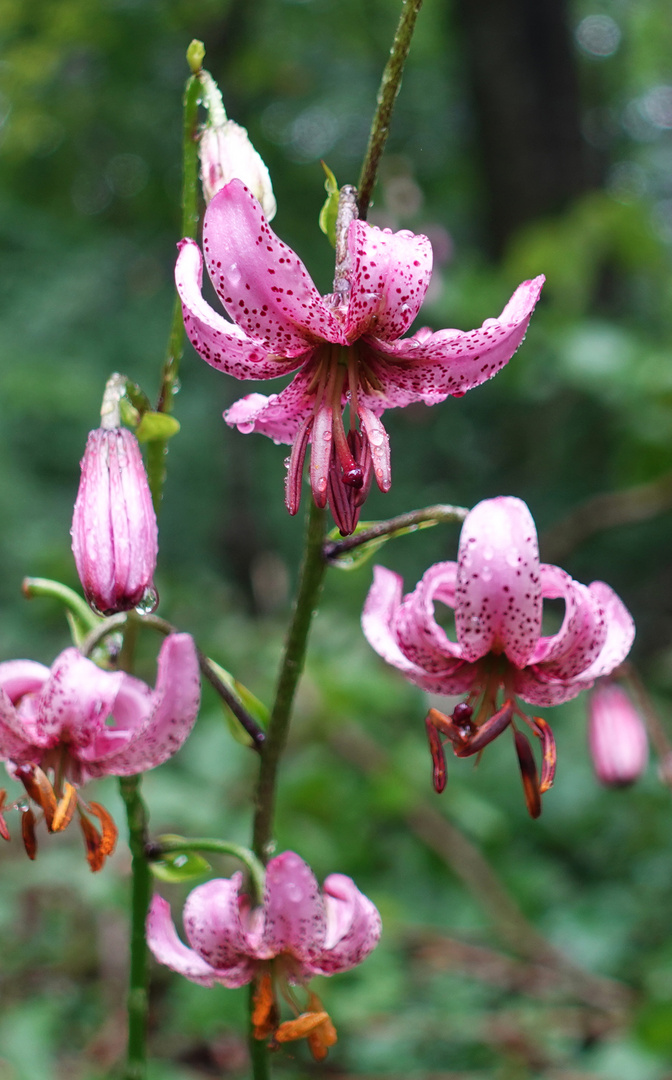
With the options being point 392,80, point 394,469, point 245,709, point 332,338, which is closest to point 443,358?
point 332,338

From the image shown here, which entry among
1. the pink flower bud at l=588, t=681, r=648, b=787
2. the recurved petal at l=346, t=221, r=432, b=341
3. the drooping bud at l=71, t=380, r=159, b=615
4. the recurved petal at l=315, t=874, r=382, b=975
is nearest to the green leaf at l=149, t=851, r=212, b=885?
the recurved petal at l=315, t=874, r=382, b=975

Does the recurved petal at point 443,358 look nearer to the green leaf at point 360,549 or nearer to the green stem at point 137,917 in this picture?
the green leaf at point 360,549

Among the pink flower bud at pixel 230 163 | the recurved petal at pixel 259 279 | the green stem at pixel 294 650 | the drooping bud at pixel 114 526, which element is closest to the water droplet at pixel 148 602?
the drooping bud at pixel 114 526

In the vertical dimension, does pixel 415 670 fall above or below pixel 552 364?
below

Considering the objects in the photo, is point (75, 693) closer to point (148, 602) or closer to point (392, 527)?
point (148, 602)

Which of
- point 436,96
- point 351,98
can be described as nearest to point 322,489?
point 351,98

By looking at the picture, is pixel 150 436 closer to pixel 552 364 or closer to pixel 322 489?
pixel 322 489
